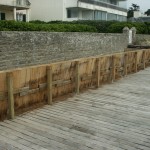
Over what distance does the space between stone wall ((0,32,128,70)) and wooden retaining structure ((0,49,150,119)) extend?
2.57 meters

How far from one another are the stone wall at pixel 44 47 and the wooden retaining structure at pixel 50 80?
257cm

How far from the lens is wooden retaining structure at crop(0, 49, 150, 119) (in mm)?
7000

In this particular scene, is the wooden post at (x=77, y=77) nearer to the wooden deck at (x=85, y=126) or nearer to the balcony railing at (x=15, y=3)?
the wooden deck at (x=85, y=126)

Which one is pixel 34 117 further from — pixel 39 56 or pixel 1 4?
pixel 1 4

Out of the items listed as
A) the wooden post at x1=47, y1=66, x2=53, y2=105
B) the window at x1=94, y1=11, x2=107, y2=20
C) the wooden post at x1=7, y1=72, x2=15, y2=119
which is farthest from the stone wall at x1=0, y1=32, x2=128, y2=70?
the window at x1=94, y1=11, x2=107, y2=20

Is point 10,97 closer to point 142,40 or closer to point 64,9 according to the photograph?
point 142,40

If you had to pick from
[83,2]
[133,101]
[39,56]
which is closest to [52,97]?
[133,101]

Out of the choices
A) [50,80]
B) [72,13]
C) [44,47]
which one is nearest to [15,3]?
[72,13]

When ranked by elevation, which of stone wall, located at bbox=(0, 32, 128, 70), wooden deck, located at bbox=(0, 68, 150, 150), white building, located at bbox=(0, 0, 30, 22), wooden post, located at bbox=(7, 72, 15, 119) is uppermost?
white building, located at bbox=(0, 0, 30, 22)

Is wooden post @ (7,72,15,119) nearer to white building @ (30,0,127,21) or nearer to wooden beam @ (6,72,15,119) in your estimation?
wooden beam @ (6,72,15,119)

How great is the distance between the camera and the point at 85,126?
6.56m

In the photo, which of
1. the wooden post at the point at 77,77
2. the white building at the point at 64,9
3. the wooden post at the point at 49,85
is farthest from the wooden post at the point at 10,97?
the white building at the point at 64,9

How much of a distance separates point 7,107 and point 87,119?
72.4 inches

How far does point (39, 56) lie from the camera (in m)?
12.5
